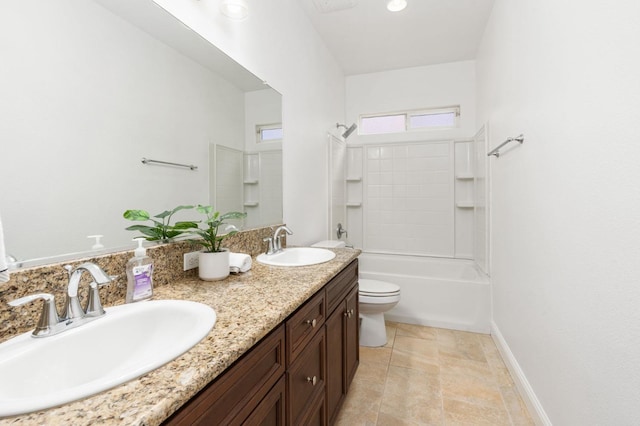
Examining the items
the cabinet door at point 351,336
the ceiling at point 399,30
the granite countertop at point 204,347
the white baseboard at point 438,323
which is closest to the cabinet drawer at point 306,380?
the granite countertop at point 204,347

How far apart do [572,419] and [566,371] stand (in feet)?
0.55

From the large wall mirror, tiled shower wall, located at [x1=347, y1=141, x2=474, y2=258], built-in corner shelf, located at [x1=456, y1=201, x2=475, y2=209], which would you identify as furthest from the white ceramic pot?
built-in corner shelf, located at [x1=456, y1=201, x2=475, y2=209]

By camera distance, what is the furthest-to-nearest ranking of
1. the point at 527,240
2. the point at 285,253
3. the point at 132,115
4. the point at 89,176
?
the point at 285,253, the point at 527,240, the point at 132,115, the point at 89,176

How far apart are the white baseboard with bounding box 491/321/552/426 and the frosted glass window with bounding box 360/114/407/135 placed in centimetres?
234

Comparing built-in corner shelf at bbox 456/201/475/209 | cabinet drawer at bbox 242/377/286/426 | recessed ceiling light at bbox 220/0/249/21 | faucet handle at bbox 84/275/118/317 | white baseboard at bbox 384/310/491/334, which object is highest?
recessed ceiling light at bbox 220/0/249/21

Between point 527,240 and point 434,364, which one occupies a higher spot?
point 527,240

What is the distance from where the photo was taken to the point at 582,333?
1.08m

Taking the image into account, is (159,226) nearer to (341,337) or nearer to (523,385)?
(341,337)

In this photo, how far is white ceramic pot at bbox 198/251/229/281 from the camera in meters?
1.14

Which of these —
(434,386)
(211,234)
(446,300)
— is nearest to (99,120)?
(211,234)

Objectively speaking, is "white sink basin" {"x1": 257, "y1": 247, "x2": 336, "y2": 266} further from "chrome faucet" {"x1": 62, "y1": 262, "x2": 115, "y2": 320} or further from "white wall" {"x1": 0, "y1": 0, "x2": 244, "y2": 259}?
"chrome faucet" {"x1": 62, "y1": 262, "x2": 115, "y2": 320}

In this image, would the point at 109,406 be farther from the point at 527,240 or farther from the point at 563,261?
the point at 527,240

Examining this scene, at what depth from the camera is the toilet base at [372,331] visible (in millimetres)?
2363

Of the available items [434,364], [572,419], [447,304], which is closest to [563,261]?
[572,419]
